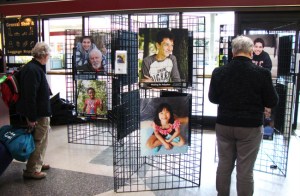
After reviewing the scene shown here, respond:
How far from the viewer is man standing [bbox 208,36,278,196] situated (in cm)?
235

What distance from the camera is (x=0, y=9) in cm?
631

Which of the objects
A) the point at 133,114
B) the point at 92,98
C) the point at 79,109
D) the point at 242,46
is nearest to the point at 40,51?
the point at 133,114

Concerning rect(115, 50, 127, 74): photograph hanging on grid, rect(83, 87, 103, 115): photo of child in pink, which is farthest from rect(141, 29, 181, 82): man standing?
rect(83, 87, 103, 115): photo of child in pink

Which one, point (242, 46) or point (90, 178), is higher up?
point (242, 46)

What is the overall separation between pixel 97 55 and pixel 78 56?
30 cm

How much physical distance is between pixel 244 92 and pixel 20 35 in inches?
188

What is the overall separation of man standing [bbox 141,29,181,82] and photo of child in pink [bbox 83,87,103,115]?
1.72m

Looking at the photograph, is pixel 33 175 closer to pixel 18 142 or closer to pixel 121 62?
pixel 18 142

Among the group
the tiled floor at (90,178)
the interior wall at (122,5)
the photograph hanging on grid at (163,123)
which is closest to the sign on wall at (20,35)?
the interior wall at (122,5)

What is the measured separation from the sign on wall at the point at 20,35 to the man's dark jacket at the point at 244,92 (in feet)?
14.2

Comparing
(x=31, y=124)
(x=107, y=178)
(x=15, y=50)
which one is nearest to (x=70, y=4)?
(x=15, y=50)

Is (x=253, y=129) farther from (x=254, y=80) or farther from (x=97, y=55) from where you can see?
(x=97, y=55)

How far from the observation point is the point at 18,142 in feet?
10.3

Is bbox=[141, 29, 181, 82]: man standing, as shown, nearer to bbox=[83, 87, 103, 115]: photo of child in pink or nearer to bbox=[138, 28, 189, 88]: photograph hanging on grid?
bbox=[138, 28, 189, 88]: photograph hanging on grid
